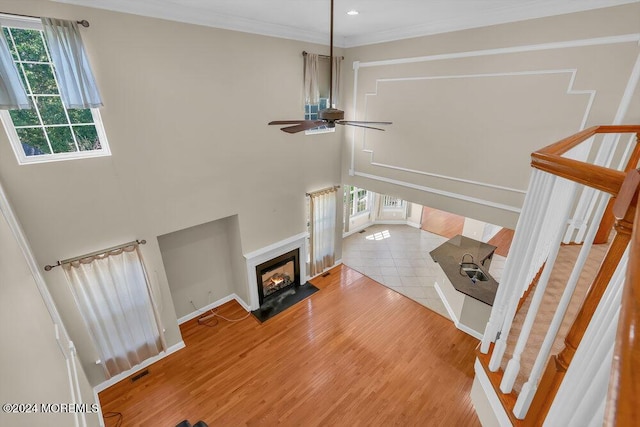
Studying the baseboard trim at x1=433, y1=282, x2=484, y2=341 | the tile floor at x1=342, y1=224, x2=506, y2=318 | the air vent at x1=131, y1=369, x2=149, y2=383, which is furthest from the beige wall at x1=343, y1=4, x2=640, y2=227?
the air vent at x1=131, y1=369, x2=149, y2=383

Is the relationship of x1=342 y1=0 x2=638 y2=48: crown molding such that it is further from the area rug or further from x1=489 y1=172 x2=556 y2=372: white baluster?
the area rug

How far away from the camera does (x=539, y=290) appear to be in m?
1.24

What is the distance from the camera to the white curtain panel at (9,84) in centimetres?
265

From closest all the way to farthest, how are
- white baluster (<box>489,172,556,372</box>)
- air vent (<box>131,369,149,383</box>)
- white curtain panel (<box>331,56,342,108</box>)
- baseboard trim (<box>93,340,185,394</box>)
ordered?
white baluster (<box>489,172,556,372</box>) < baseboard trim (<box>93,340,185,394</box>) < air vent (<box>131,369,149,383</box>) < white curtain panel (<box>331,56,342,108</box>)

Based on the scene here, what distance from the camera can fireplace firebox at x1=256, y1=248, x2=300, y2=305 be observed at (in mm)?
5664

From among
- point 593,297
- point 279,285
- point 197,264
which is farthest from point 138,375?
point 593,297

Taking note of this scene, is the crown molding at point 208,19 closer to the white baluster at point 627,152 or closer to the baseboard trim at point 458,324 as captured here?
the white baluster at point 627,152

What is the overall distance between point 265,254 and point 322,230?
5.07 feet

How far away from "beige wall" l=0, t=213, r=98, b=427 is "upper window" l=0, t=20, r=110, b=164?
1185mm

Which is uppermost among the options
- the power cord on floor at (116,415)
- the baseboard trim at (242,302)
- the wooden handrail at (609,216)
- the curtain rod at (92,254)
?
the wooden handrail at (609,216)

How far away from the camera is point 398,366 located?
4.48m

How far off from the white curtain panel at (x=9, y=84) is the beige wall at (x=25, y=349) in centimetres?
123

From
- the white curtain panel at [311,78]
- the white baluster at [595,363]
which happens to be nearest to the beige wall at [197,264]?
the white curtain panel at [311,78]

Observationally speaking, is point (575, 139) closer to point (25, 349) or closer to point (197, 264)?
point (25, 349)
